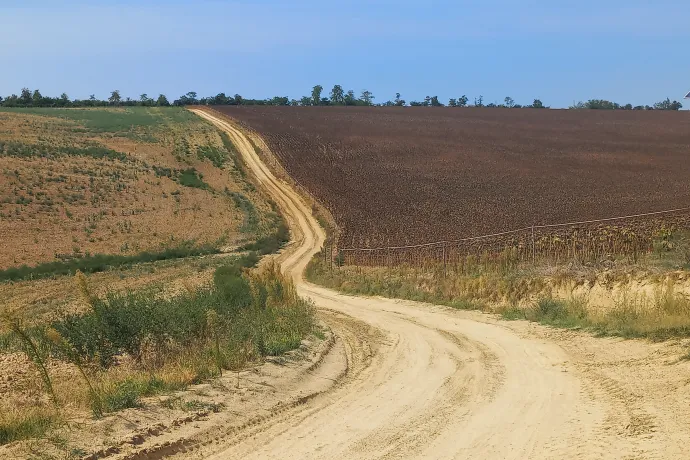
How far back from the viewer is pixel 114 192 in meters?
63.8

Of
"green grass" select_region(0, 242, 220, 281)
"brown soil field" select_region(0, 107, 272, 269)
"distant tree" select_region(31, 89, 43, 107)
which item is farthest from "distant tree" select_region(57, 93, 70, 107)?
"green grass" select_region(0, 242, 220, 281)

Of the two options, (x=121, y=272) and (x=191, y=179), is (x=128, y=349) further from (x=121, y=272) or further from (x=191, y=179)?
(x=191, y=179)

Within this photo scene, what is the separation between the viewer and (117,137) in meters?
94.8

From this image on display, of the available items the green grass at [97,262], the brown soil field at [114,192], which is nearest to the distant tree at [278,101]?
the brown soil field at [114,192]

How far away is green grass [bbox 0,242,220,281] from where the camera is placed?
3997 cm

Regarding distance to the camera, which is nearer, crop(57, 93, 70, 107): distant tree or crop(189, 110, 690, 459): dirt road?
crop(189, 110, 690, 459): dirt road

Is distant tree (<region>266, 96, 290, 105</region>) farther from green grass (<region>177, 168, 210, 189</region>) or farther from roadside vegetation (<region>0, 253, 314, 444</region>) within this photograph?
roadside vegetation (<region>0, 253, 314, 444</region>)

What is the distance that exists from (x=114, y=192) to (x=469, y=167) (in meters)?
38.9

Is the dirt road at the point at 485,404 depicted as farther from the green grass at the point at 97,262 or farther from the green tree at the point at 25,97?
the green tree at the point at 25,97

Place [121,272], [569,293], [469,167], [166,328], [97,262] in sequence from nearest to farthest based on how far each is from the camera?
[166,328], [569,293], [121,272], [97,262], [469,167]

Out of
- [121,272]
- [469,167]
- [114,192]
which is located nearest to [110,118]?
[114,192]

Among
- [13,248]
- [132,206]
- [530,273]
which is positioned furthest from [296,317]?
[132,206]

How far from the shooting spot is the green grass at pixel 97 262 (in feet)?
131

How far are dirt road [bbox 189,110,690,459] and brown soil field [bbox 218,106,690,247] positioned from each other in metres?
33.3
